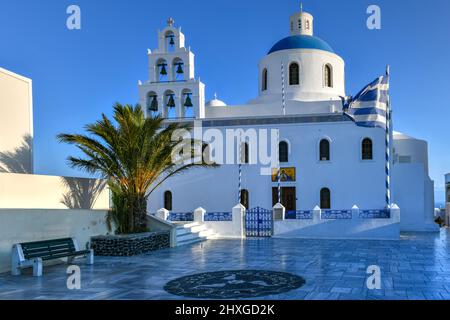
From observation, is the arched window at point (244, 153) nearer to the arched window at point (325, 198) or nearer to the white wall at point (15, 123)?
the arched window at point (325, 198)

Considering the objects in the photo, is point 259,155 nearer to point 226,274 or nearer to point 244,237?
point 244,237

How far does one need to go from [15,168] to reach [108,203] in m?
3.52

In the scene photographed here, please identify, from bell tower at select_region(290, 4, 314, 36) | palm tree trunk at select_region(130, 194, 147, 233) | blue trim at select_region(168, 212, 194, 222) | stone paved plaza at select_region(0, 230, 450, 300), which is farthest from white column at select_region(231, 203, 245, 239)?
bell tower at select_region(290, 4, 314, 36)

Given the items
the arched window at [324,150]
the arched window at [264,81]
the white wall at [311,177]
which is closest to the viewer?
the white wall at [311,177]

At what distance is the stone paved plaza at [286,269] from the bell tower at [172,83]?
938cm

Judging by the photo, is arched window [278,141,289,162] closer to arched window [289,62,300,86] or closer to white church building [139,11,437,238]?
white church building [139,11,437,238]

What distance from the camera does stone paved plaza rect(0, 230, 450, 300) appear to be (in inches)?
300

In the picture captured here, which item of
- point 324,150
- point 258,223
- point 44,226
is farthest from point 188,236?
point 324,150

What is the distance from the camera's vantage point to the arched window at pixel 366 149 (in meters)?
21.1

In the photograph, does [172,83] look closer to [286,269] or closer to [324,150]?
[324,150]

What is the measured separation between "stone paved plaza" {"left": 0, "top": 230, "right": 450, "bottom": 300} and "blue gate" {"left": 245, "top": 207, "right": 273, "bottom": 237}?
2.50 meters

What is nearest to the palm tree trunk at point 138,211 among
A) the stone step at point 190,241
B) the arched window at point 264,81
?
the stone step at point 190,241
